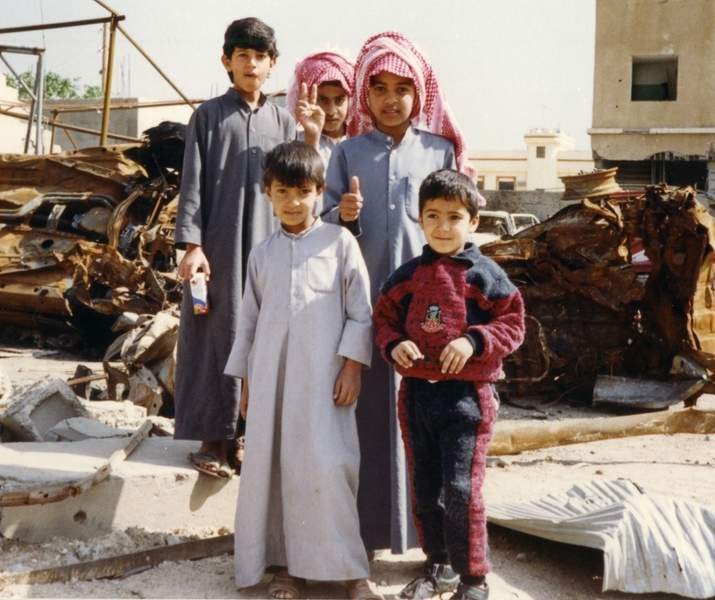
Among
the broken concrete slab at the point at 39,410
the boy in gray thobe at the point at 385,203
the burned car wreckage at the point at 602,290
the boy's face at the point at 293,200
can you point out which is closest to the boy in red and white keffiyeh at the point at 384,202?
the boy in gray thobe at the point at 385,203

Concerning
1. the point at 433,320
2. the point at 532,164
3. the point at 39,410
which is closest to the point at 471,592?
the point at 433,320

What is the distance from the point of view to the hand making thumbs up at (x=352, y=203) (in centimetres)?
334

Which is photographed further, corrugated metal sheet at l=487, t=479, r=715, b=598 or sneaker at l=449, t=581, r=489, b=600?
corrugated metal sheet at l=487, t=479, r=715, b=598

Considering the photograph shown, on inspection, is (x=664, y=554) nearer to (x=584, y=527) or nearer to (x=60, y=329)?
(x=584, y=527)

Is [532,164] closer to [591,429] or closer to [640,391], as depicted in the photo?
[640,391]

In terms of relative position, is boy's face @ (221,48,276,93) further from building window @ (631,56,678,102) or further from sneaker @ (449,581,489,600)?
building window @ (631,56,678,102)

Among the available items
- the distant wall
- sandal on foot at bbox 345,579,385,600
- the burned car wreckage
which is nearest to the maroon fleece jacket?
sandal on foot at bbox 345,579,385,600

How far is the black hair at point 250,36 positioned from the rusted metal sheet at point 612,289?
396cm

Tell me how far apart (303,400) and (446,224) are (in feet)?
2.44

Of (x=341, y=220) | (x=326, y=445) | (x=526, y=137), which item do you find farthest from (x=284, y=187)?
(x=526, y=137)

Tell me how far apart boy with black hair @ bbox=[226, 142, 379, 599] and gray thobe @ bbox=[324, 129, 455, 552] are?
0.21 metres

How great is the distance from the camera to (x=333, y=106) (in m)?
4.09

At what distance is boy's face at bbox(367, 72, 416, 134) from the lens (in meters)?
3.49

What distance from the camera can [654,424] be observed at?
510 cm
